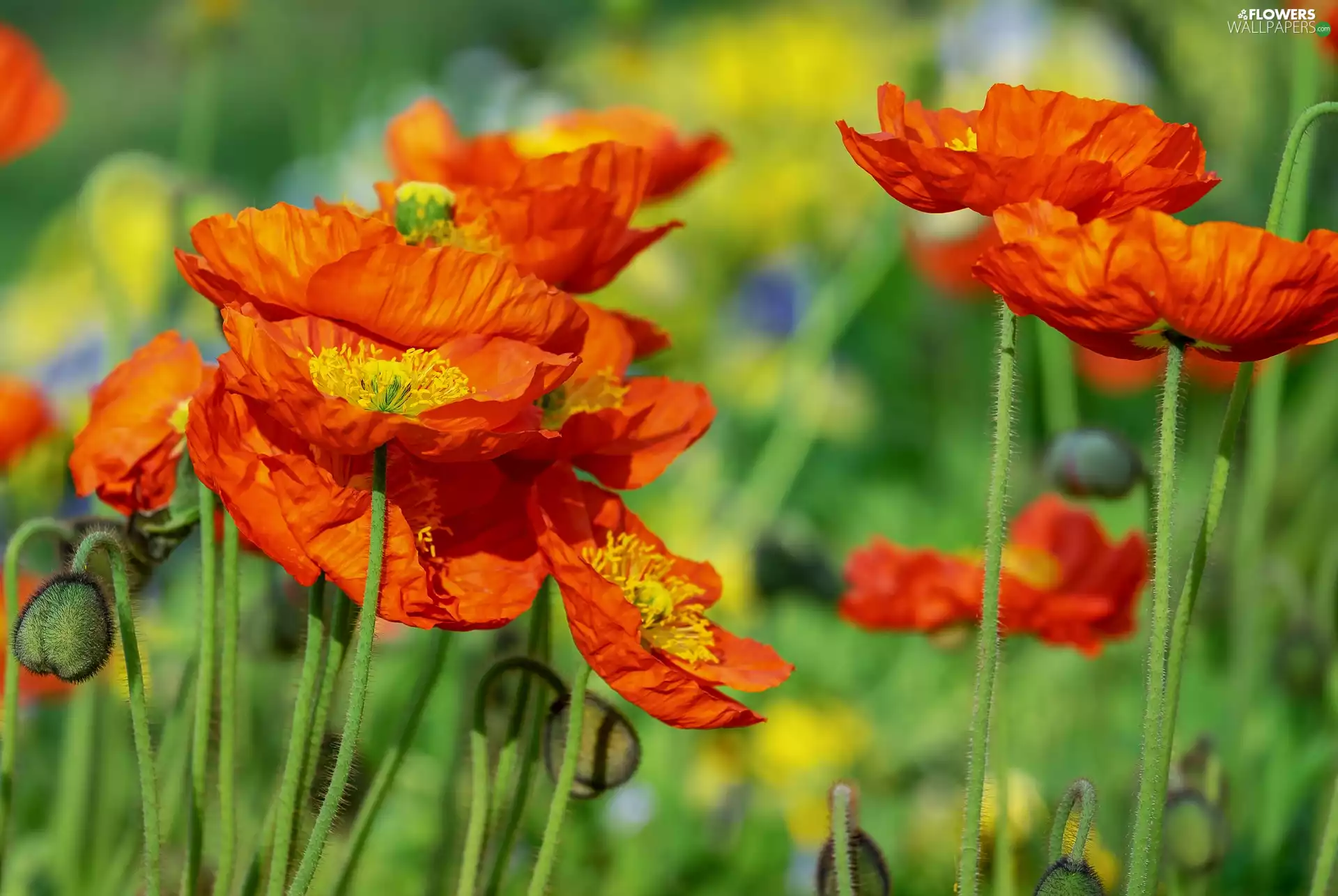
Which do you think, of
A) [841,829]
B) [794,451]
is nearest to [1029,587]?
[841,829]

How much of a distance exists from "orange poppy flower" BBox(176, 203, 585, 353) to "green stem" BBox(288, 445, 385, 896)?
8 cm

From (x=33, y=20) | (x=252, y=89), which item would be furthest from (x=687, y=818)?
(x=33, y=20)

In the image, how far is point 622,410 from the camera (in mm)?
927

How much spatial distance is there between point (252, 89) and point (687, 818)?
17.1 ft

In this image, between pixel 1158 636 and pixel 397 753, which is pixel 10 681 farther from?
pixel 1158 636

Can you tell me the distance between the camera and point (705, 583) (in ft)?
3.18

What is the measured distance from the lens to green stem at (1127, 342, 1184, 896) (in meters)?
0.79

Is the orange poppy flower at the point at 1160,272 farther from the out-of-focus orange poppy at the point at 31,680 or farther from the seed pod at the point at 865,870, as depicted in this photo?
the out-of-focus orange poppy at the point at 31,680

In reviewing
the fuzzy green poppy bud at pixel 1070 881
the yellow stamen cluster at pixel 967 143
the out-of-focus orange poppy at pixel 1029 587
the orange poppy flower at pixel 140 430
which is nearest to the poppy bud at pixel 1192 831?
the out-of-focus orange poppy at pixel 1029 587

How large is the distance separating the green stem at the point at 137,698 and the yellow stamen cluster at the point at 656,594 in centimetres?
26

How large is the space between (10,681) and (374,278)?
0.37 m

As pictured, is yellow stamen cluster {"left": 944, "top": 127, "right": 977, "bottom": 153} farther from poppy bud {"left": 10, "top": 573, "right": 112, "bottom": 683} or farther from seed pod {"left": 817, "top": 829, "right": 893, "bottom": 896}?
poppy bud {"left": 10, "top": 573, "right": 112, "bottom": 683}

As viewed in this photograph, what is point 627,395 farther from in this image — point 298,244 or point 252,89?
point 252,89

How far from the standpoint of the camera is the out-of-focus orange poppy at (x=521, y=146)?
3.86 ft
